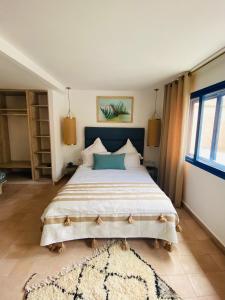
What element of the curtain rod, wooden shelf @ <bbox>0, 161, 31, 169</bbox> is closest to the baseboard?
the curtain rod

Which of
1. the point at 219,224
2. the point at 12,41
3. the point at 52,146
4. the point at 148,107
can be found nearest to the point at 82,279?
the point at 219,224

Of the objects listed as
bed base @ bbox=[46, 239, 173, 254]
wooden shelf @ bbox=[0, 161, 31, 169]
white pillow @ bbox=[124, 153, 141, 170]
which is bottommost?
bed base @ bbox=[46, 239, 173, 254]

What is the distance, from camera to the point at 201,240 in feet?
6.88

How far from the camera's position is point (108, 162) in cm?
327

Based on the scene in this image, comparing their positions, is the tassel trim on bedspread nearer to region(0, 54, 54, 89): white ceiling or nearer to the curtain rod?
region(0, 54, 54, 89): white ceiling

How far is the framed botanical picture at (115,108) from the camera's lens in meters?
3.87

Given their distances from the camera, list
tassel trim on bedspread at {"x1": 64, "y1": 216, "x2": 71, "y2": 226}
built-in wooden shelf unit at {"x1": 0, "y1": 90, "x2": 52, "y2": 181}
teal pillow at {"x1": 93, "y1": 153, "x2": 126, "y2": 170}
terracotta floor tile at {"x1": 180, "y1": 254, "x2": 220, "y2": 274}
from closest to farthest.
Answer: terracotta floor tile at {"x1": 180, "y1": 254, "x2": 220, "y2": 274}
tassel trim on bedspread at {"x1": 64, "y1": 216, "x2": 71, "y2": 226}
teal pillow at {"x1": 93, "y1": 153, "x2": 126, "y2": 170}
built-in wooden shelf unit at {"x1": 0, "y1": 90, "x2": 52, "y2": 181}

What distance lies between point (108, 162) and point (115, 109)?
1353 mm

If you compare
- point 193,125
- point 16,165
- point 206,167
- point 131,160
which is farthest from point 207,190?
point 16,165

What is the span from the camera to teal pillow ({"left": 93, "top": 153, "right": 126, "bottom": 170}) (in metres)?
3.26

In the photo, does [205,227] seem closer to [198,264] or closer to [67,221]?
[198,264]

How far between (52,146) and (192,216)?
2996 mm

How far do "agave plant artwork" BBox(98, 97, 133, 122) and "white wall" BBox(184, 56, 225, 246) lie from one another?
5.09 ft

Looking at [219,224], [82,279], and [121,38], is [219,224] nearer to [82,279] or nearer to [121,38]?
[82,279]
